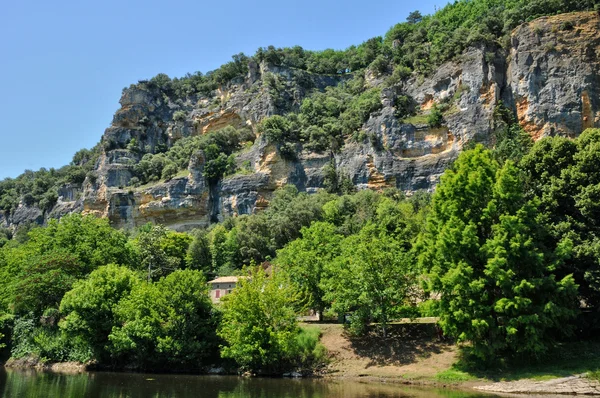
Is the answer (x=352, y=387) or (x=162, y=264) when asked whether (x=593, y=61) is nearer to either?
(x=352, y=387)

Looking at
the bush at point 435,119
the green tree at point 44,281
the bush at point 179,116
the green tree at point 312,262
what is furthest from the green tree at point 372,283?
the bush at point 179,116

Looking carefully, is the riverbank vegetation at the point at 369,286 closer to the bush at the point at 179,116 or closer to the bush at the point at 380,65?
the bush at the point at 380,65

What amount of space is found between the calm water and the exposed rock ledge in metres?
2.16

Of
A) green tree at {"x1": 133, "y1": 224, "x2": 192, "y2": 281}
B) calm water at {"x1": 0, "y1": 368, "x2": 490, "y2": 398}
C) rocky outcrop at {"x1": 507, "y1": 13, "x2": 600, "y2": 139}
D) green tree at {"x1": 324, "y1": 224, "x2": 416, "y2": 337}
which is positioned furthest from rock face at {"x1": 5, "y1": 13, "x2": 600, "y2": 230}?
calm water at {"x1": 0, "y1": 368, "x2": 490, "y2": 398}

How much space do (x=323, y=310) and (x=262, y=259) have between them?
2302 centimetres

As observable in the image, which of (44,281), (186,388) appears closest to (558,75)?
(186,388)

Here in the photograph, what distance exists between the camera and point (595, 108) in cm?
5566

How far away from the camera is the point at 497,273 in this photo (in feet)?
76.6

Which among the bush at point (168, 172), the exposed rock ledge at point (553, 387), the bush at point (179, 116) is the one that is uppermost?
the bush at point (179, 116)

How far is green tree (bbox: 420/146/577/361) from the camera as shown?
23.2m

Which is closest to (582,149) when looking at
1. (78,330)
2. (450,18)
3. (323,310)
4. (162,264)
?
(323,310)

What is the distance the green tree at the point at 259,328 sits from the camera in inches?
1105

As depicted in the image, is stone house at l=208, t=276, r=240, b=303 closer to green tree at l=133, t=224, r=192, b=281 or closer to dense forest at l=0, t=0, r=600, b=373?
green tree at l=133, t=224, r=192, b=281

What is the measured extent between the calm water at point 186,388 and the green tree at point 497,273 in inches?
149
